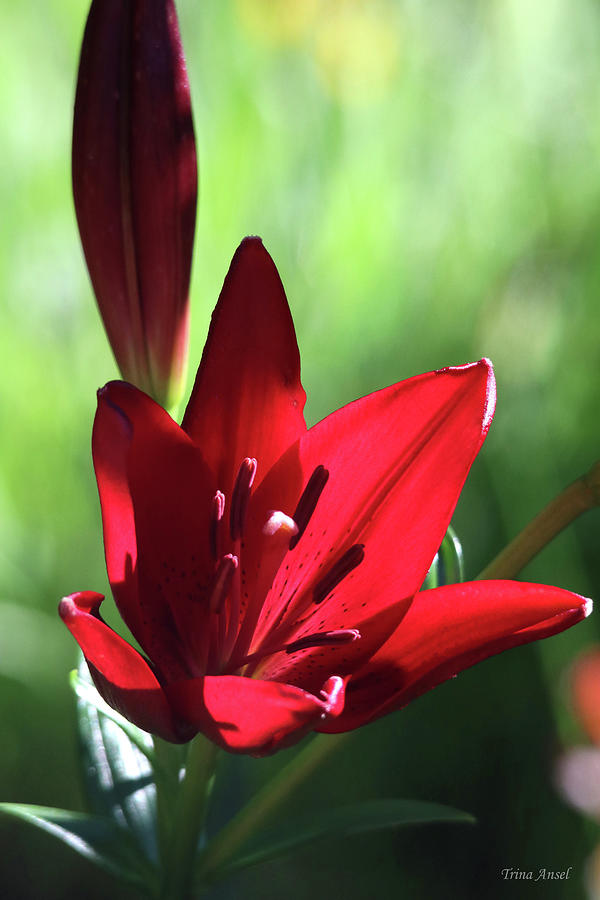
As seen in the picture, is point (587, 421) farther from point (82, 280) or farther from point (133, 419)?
point (133, 419)

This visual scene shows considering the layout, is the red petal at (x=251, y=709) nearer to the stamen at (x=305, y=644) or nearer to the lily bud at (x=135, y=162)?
the stamen at (x=305, y=644)

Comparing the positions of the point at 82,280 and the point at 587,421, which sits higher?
the point at 82,280

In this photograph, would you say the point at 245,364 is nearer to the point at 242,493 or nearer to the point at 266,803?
the point at 242,493

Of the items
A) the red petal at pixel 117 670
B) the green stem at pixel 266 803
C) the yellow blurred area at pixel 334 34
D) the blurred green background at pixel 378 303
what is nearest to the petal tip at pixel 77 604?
the red petal at pixel 117 670

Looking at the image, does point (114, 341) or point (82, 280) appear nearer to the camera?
point (114, 341)

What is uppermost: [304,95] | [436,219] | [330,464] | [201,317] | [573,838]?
[304,95]

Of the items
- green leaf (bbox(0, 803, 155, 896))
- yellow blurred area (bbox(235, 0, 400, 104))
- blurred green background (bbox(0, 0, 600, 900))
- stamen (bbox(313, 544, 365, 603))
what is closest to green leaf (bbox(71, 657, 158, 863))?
green leaf (bbox(0, 803, 155, 896))

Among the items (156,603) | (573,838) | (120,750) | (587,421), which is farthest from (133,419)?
(587,421)

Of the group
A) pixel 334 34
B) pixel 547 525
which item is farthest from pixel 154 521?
pixel 334 34
